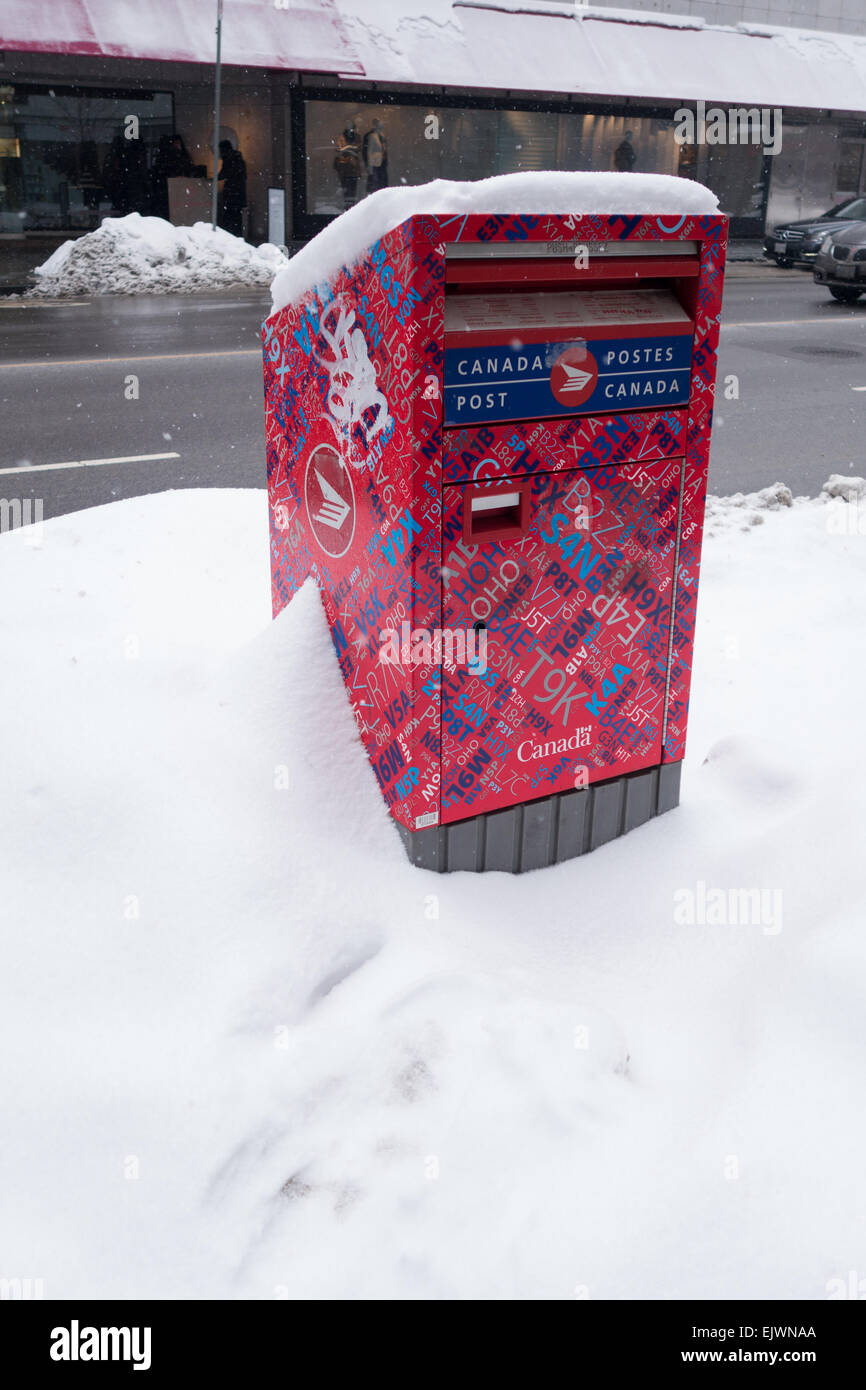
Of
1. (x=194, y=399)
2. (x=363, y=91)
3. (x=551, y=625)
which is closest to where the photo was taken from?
(x=551, y=625)

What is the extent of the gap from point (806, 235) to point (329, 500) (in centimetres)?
2209

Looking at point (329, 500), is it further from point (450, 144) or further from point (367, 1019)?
point (450, 144)

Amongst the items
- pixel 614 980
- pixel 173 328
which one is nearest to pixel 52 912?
pixel 614 980

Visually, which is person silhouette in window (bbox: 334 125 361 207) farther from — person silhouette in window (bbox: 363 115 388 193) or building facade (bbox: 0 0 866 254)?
person silhouette in window (bbox: 363 115 388 193)

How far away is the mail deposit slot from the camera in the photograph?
7.92ft

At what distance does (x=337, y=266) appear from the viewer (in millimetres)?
2670

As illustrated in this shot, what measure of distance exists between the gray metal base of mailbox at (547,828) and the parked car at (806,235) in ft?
66.4

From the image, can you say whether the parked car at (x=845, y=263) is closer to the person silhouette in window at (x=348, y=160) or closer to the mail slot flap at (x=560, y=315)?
the person silhouette in window at (x=348, y=160)

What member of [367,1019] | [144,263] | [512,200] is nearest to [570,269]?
[512,200]

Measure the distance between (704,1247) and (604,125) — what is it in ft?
88.0

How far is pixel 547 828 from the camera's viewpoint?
2.91 meters
